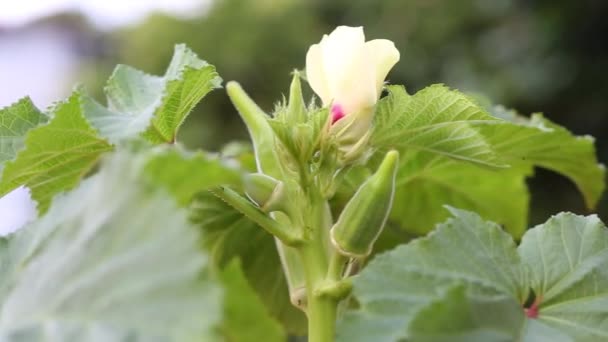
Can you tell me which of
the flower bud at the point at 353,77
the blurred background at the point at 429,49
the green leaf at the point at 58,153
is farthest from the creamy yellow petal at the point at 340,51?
the blurred background at the point at 429,49

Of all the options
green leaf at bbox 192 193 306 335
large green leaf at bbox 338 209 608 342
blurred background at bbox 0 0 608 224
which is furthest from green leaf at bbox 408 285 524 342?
blurred background at bbox 0 0 608 224

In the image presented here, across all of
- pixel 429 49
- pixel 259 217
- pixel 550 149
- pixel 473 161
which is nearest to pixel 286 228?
pixel 259 217

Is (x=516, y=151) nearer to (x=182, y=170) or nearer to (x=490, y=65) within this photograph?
(x=182, y=170)

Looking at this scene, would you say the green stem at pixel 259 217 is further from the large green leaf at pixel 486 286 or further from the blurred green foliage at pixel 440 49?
the blurred green foliage at pixel 440 49

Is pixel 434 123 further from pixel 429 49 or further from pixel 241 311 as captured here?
pixel 429 49

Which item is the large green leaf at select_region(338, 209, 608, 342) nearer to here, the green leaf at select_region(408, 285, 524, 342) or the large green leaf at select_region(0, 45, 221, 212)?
the green leaf at select_region(408, 285, 524, 342)

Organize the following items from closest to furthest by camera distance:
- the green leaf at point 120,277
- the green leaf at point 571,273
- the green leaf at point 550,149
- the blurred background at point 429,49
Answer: the green leaf at point 120,277 → the green leaf at point 571,273 → the green leaf at point 550,149 → the blurred background at point 429,49

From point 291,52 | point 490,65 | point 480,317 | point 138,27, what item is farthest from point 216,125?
point 480,317
